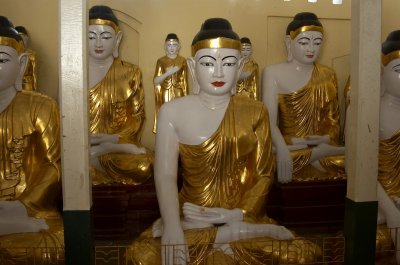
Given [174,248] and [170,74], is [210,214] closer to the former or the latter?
[174,248]

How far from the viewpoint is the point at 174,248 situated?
107 inches

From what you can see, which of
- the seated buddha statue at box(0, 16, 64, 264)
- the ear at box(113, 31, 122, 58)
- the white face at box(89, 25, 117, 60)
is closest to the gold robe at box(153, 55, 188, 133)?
the ear at box(113, 31, 122, 58)

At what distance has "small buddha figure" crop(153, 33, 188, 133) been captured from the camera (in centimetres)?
477

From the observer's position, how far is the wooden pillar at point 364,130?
2.62m

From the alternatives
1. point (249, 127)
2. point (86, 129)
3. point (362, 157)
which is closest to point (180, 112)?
point (249, 127)

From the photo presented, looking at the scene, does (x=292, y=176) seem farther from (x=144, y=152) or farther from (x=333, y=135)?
(x=144, y=152)

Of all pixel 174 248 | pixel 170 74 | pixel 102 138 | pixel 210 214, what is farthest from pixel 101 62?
pixel 174 248

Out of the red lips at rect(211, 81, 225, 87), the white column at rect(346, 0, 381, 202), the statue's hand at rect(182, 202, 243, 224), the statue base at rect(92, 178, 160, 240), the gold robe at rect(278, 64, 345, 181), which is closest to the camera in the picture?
the white column at rect(346, 0, 381, 202)

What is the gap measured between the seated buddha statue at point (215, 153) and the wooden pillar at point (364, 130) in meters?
0.43

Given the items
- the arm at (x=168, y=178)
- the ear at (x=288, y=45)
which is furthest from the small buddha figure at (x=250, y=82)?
the arm at (x=168, y=178)

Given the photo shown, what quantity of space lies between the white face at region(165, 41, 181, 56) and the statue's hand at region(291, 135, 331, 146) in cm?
143

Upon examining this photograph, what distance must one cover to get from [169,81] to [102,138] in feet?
3.29

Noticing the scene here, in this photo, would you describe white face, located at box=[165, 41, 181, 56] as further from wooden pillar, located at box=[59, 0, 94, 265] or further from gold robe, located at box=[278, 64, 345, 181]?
wooden pillar, located at box=[59, 0, 94, 265]

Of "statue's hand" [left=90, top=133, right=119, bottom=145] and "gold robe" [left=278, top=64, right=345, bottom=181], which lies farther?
"gold robe" [left=278, top=64, right=345, bottom=181]
